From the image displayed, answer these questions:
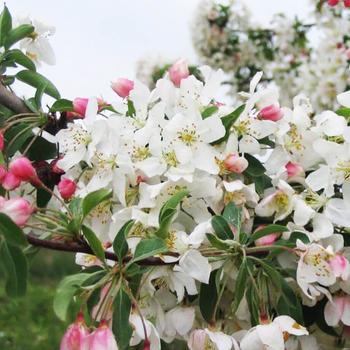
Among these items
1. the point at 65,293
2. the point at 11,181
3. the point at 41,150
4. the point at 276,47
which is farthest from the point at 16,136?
the point at 276,47

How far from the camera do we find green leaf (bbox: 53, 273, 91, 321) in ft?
3.56

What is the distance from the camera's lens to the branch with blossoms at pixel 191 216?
3.93 feet

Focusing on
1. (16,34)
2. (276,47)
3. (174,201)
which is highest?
Result: (16,34)

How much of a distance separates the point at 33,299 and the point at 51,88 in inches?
200

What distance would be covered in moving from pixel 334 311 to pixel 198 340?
23cm

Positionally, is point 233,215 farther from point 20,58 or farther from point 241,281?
point 20,58

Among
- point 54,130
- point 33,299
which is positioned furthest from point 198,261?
point 33,299

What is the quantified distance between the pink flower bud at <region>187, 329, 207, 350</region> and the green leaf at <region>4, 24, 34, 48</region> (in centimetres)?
67

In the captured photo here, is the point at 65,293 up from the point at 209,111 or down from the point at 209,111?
down

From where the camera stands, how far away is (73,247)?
1194mm

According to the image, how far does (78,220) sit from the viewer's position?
1.18 m

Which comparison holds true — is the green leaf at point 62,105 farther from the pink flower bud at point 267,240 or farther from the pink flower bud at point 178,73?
the pink flower bud at point 267,240

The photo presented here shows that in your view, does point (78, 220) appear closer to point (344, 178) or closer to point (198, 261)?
point (198, 261)

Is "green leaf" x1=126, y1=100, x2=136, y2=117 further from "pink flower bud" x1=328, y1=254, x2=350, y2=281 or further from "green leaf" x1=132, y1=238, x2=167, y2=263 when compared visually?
"pink flower bud" x1=328, y1=254, x2=350, y2=281
